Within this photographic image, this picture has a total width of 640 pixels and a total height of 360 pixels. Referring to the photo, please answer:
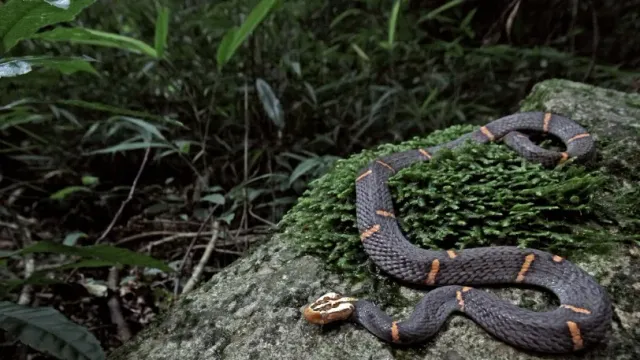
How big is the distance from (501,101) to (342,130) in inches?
94.8

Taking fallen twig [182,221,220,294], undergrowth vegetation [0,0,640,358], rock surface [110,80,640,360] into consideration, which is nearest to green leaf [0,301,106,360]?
undergrowth vegetation [0,0,640,358]

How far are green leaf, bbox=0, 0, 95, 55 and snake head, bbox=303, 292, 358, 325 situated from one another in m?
1.64

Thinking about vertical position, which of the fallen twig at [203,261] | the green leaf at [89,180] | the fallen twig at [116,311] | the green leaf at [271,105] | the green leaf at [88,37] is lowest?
the fallen twig at [116,311]

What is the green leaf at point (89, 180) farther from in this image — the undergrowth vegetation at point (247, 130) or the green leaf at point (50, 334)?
the green leaf at point (50, 334)

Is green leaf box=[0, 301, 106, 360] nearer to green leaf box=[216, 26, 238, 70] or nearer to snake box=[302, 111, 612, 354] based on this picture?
snake box=[302, 111, 612, 354]

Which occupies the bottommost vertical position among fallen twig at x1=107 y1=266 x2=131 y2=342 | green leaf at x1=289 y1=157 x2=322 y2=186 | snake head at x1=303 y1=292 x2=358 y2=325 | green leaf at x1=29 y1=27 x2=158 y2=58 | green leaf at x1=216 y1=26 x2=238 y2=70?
fallen twig at x1=107 y1=266 x2=131 y2=342

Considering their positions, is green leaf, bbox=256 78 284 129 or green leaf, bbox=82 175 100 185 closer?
green leaf, bbox=256 78 284 129

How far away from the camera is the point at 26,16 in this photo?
1900mm

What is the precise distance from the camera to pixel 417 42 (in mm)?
6008

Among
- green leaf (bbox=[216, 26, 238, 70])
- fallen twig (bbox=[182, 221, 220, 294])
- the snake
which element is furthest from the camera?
fallen twig (bbox=[182, 221, 220, 294])

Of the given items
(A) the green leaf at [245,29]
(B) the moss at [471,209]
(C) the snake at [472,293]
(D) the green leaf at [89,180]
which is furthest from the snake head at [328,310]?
(D) the green leaf at [89,180]

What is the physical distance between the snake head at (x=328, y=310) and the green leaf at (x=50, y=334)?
91 centimetres

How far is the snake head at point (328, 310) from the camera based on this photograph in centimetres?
222

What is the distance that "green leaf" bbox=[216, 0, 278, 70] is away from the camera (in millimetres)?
3336
